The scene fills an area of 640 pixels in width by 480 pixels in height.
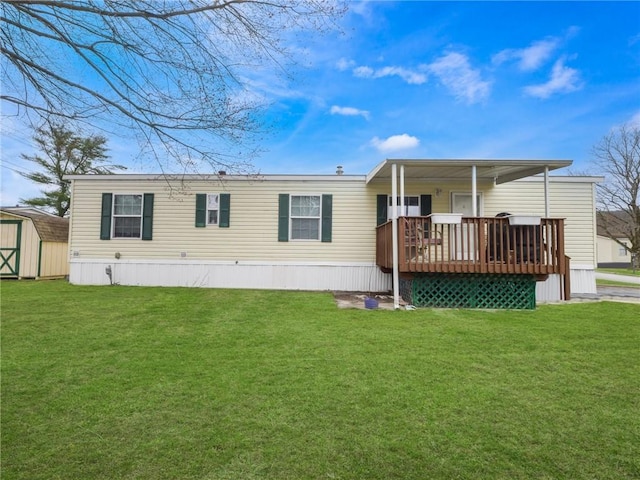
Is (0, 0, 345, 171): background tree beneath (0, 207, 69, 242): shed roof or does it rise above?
above

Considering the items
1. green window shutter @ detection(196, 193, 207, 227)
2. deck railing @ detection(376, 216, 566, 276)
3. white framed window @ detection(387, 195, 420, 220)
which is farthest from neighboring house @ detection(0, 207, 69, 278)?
deck railing @ detection(376, 216, 566, 276)

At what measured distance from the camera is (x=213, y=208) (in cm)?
914

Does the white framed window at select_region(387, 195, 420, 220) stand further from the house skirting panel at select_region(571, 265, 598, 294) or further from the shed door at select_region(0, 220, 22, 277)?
the shed door at select_region(0, 220, 22, 277)

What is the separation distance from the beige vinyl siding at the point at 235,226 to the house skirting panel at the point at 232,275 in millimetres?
195

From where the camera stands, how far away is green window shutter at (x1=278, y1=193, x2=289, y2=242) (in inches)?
354

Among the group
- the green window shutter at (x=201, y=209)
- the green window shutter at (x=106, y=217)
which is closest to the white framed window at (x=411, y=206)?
the green window shutter at (x=201, y=209)

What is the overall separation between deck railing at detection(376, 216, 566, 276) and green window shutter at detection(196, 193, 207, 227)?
5311mm

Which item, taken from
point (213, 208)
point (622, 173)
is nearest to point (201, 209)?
point (213, 208)

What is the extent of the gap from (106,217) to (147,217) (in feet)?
3.75

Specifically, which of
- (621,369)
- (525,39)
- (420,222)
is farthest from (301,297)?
(525,39)

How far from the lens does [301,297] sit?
7645mm

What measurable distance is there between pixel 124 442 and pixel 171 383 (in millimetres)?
951

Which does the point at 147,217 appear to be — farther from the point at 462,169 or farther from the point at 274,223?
the point at 462,169

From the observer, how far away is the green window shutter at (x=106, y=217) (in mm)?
9172
